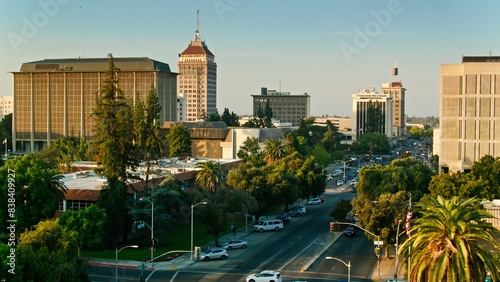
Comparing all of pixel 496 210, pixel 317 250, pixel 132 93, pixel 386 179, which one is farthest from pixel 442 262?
pixel 132 93

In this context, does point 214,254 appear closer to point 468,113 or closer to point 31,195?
point 31,195

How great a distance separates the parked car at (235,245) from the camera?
7218cm

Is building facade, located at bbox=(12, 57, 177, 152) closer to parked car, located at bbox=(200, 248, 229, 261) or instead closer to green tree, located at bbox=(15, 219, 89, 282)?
parked car, located at bbox=(200, 248, 229, 261)

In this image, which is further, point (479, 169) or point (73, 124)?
point (73, 124)

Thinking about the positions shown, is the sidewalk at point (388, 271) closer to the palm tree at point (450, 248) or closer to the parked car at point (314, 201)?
the palm tree at point (450, 248)

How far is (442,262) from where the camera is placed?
31.1 meters

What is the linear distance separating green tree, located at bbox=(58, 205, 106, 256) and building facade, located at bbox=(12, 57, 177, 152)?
122 m

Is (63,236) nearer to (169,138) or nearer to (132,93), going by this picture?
(169,138)

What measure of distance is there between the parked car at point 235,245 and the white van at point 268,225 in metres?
11.3

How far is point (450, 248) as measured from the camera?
103ft

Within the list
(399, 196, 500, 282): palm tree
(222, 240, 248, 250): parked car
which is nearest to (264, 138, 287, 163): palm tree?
(222, 240, 248, 250): parked car

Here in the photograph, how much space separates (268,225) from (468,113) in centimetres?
4034

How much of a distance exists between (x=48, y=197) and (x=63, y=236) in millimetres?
17361

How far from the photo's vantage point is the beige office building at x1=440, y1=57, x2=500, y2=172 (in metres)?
104
